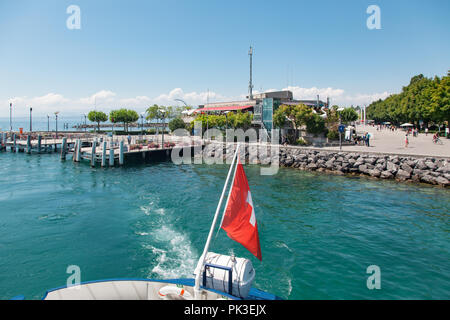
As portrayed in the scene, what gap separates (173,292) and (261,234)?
9512 millimetres

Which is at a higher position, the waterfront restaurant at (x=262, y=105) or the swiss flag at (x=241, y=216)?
the waterfront restaurant at (x=262, y=105)

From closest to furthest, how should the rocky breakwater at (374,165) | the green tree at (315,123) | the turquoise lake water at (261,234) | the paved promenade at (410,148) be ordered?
1. the turquoise lake water at (261,234)
2. the rocky breakwater at (374,165)
3. the paved promenade at (410,148)
4. the green tree at (315,123)

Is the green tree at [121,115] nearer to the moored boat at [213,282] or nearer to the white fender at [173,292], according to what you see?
the moored boat at [213,282]

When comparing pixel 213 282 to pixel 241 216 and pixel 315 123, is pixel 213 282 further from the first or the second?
pixel 315 123

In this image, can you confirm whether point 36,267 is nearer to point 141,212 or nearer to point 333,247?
point 141,212

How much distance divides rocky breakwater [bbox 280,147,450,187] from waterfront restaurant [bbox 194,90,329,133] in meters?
12.7

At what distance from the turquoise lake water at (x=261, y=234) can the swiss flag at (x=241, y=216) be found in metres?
4.12

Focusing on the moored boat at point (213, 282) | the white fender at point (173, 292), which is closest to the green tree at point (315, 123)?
the moored boat at point (213, 282)

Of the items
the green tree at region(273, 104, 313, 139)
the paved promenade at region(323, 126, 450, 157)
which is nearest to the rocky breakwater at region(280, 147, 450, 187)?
the paved promenade at region(323, 126, 450, 157)

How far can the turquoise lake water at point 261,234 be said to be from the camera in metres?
11.9

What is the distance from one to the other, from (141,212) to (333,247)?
42.5 ft

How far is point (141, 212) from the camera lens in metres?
20.3

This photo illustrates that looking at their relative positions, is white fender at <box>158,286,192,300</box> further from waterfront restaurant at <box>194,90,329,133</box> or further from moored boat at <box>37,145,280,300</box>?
waterfront restaurant at <box>194,90,329,133</box>
